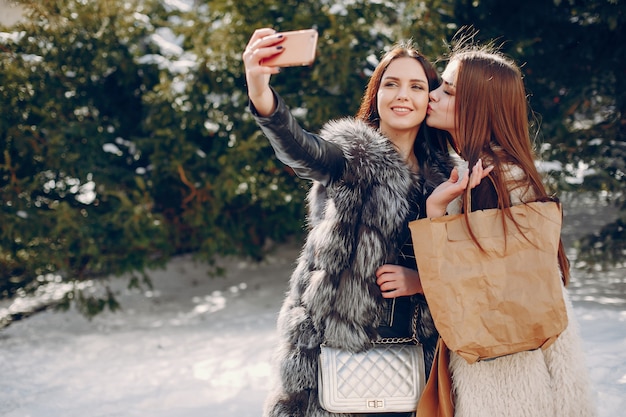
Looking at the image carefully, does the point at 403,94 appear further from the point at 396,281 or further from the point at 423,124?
the point at 396,281

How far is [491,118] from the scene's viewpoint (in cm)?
206

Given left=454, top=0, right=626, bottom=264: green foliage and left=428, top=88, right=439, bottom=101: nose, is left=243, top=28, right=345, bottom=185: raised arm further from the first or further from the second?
left=454, top=0, right=626, bottom=264: green foliage

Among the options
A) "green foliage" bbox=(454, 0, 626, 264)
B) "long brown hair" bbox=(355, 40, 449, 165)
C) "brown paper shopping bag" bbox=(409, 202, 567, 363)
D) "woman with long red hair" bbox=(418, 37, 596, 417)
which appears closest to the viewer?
"brown paper shopping bag" bbox=(409, 202, 567, 363)

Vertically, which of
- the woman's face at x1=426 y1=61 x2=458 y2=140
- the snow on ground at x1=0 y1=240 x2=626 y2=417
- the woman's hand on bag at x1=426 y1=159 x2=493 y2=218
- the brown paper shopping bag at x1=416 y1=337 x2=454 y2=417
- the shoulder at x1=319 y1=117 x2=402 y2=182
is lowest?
the snow on ground at x1=0 y1=240 x2=626 y2=417

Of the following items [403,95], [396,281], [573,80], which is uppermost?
[573,80]

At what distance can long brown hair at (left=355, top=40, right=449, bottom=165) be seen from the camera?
7.75ft

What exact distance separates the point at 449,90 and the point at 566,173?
10.1 feet

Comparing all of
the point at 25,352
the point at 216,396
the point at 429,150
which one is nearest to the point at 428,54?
the point at 429,150

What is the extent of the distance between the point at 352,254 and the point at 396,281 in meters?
0.18

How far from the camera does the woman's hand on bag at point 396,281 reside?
2.01m

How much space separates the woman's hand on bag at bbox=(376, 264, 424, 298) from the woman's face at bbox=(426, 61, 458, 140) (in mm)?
582

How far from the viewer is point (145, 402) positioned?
3.59 meters

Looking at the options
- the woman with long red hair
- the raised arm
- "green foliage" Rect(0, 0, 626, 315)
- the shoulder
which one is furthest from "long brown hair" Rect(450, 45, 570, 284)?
"green foliage" Rect(0, 0, 626, 315)

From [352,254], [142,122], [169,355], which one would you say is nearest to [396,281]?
[352,254]
